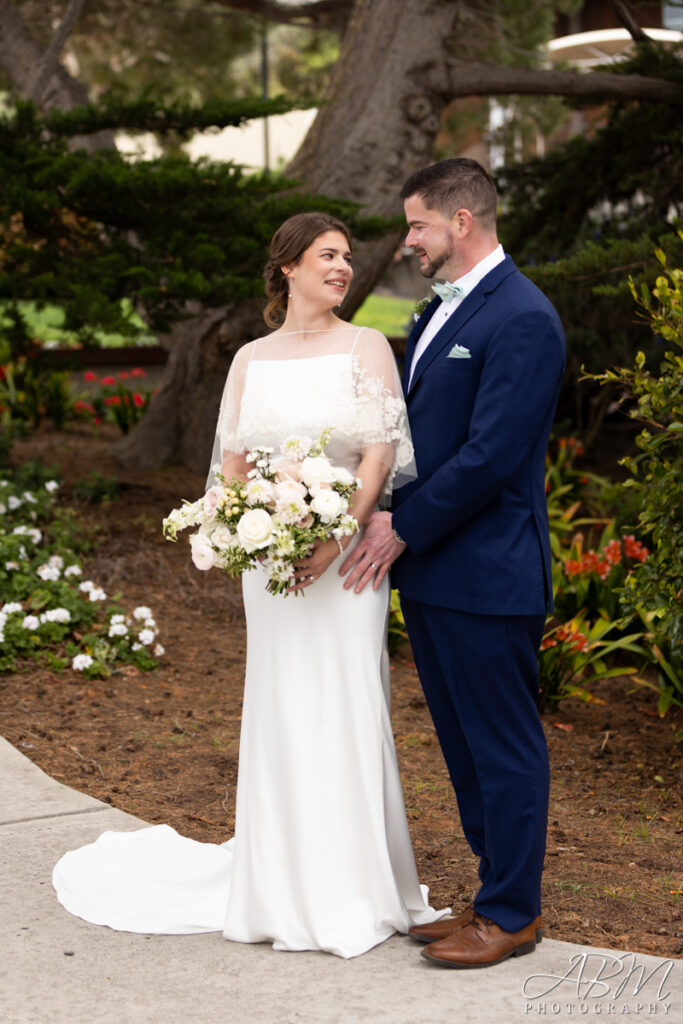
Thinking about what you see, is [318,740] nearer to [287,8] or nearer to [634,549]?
[634,549]

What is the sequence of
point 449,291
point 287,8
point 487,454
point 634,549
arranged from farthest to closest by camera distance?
1. point 287,8
2. point 634,549
3. point 449,291
4. point 487,454

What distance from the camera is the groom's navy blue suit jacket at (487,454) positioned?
10.1 feet

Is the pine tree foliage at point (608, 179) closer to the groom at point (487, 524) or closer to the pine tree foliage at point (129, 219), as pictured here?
the pine tree foliage at point (129, 219)

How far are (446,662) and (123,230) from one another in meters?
4.94

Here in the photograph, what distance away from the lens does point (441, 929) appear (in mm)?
3324

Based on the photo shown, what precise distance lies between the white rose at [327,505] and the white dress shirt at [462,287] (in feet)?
1.58

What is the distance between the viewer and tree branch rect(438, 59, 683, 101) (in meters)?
8.64

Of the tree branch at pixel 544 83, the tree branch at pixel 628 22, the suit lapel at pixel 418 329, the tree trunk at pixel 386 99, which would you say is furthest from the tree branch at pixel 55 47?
the suit lapel at pixel 418 329

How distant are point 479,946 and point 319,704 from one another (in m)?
0.79

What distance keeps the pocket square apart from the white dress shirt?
0.15 metres

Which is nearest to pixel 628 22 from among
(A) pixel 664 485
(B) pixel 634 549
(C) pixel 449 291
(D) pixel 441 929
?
(B) pixel 634 549

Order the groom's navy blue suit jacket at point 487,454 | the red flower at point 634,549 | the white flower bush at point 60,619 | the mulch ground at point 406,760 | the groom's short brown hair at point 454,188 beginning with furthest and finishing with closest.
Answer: the red flower at point 634,549 → the white flower bush at point 60,619 → the mulch ground at point 406,760 → the groom's short brown hair at point 454,188 → the groom's navy blue suit jacket at point 487,454

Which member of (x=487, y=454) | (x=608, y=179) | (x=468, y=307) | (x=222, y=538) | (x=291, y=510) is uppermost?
(x=608, y=179)

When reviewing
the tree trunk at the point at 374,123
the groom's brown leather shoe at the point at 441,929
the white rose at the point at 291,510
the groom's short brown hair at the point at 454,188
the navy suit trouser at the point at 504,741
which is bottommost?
the groom's brown leather shoe at the point at 441,929
